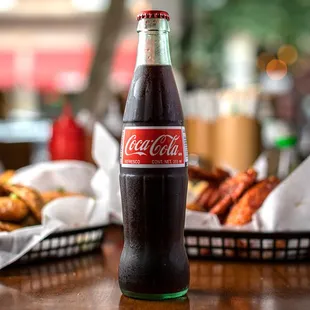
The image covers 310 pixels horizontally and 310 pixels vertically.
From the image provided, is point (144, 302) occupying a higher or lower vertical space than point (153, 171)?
lower

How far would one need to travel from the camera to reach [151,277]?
1.12 metres

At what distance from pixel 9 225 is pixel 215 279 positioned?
1.41 ft

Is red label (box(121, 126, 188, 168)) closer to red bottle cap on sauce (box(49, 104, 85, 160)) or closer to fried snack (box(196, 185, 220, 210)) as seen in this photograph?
fried snack (box(196, 185, 220, 210))

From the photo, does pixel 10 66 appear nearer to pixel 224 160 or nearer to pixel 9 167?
pixel 9 167

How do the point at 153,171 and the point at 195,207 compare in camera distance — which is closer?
the point at 153,171

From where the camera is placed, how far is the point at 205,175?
65.7 inches

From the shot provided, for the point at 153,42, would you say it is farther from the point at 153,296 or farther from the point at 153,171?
the point at 153,296

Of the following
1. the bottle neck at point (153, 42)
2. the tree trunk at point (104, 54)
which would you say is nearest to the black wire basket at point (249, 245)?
the bottle neck at point (153, 42)

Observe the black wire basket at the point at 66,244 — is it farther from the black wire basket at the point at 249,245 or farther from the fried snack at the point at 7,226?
the black wire basket at the point at 249,245

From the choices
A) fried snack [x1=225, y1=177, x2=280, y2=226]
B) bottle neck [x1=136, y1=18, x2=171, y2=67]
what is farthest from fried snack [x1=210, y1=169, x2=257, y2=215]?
bottle neck [x1=136, y1=18, x2=171, y2=67]

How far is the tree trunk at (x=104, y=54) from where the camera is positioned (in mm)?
4465

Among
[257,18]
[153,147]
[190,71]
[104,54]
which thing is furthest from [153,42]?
[257,18]

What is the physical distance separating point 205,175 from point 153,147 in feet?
1.99

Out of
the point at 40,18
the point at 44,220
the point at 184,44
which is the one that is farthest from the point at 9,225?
the point at 40,18
